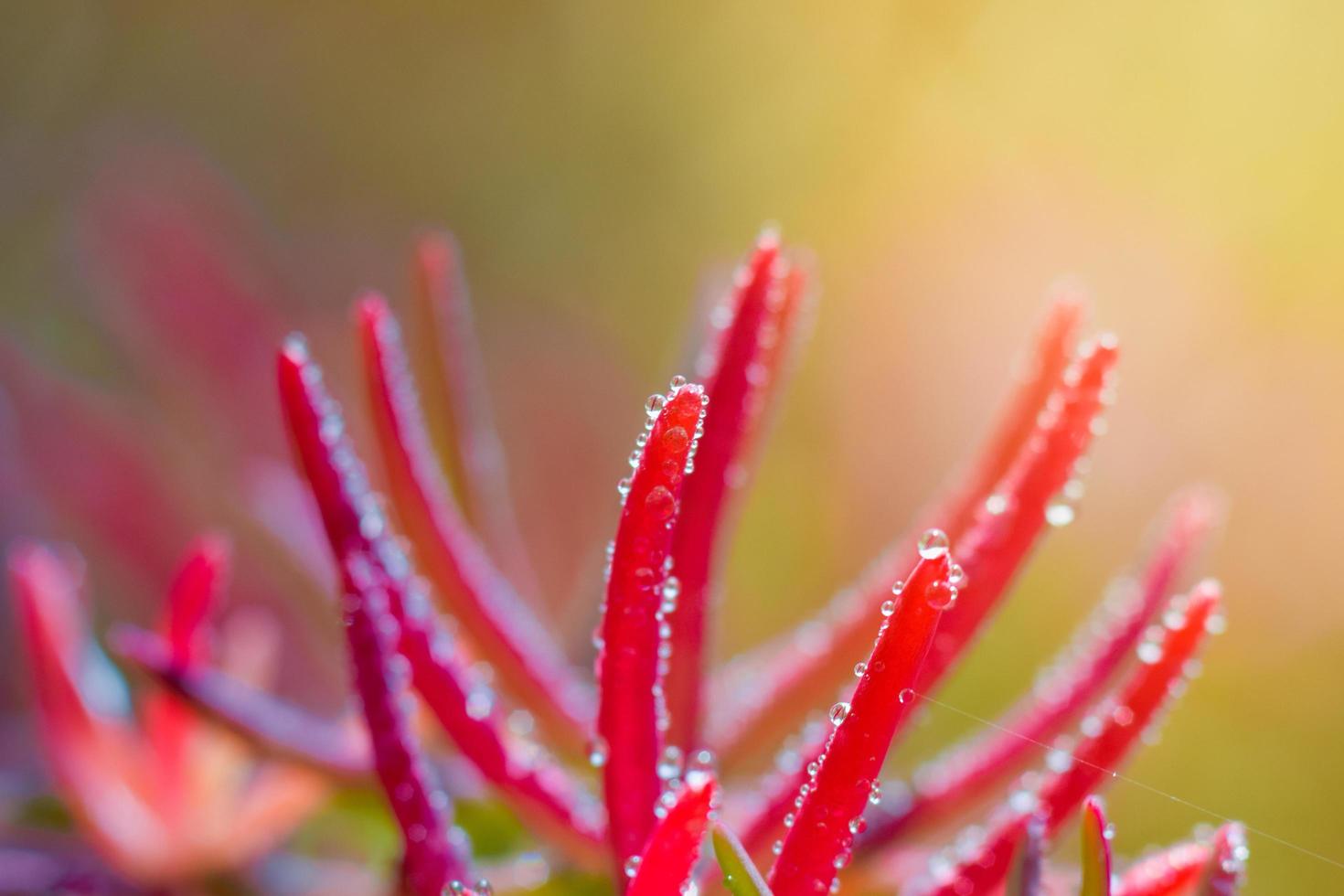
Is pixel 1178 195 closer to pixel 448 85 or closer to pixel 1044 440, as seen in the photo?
pixel 448 85

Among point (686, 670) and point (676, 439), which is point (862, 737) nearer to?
point (676, 439)

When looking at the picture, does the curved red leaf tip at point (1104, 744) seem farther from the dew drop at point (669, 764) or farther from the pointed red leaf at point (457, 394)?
the pointed red leaf at point (457, 394)

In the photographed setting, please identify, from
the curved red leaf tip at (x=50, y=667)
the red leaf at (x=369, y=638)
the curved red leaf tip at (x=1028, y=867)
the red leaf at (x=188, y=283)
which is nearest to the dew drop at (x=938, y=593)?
the curved red leaf tip at (x=1028, y=867)

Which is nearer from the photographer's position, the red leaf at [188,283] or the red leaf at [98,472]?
the red leaf at [98,472]

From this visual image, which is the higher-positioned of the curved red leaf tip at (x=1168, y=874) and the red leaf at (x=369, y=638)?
the red leaf at (x=369, y=638)

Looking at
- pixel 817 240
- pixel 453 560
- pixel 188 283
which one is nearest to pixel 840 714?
pixel 453 560

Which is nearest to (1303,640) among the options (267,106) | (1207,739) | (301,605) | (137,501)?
(1207,739)
